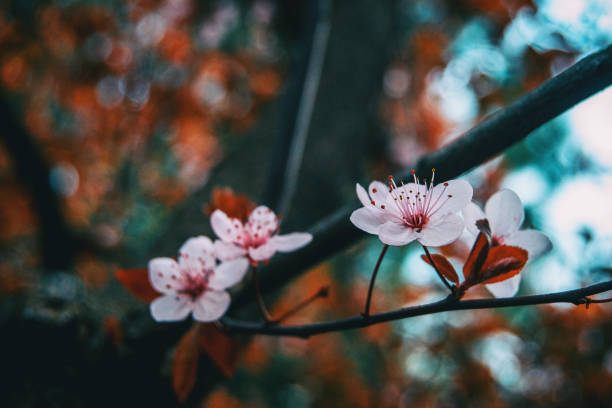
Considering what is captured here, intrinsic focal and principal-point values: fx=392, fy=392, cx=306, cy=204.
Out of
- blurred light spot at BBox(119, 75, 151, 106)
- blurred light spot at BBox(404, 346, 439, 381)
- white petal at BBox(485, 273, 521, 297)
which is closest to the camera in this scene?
white petal at BBox(485, 273, 521, 297)

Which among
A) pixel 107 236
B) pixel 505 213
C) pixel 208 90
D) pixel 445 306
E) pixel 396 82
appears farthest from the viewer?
pixel 208 90

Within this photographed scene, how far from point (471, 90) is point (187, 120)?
6.03 feet

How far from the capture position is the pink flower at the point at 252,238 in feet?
1.68

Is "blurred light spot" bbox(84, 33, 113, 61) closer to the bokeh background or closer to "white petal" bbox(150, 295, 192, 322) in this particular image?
the bokeh background

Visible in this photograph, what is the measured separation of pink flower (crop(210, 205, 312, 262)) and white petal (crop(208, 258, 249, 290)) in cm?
1

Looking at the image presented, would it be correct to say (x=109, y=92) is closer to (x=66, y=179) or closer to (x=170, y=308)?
(x=66, y=179)

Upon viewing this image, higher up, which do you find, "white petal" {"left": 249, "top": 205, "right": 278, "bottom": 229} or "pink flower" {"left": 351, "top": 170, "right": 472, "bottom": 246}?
"white petal" {"left": 249, "top": 205, "right": 278, "bottom": 229}

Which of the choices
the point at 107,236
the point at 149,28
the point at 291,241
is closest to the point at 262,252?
the point at 291,241

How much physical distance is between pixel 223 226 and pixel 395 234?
0.23 metres

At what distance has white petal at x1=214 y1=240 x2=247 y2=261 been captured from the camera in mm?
517

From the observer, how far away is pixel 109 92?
2.57 metres

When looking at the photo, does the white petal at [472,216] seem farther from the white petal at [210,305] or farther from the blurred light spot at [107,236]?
the blurred light spot at [107,236]

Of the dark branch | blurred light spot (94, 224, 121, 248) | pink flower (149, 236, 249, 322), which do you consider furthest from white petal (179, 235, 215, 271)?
blurred light spot (94, 224, 121, 248)

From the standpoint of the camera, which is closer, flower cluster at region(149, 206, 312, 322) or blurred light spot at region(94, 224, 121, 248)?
flower cluster at region(149, 206, 312, 322)
